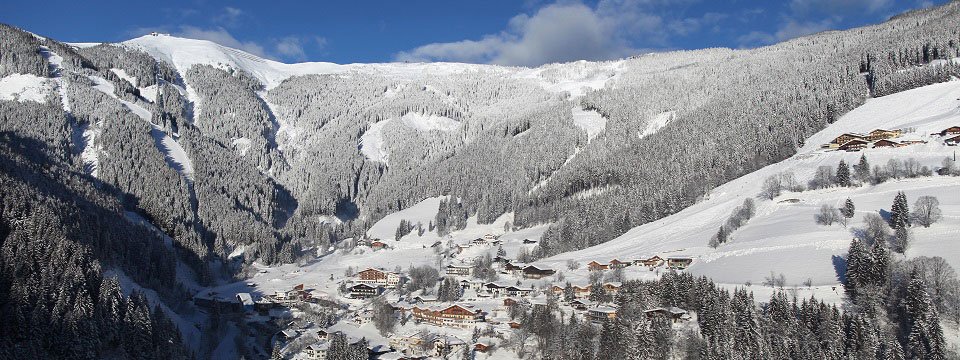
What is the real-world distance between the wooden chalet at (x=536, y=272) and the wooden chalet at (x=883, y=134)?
5860 cm

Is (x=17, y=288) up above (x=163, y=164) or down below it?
below

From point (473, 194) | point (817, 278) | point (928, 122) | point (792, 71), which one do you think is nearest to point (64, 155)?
point (473, 194)

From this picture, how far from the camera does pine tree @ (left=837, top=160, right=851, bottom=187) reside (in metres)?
94.9

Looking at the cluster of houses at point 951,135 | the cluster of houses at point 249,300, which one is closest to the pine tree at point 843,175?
the cluster of houses at point 951,135

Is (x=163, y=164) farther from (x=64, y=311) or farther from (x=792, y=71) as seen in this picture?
(x=792, y=71)

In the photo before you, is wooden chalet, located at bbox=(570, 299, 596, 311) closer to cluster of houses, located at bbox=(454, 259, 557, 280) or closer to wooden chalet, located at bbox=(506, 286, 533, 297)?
wooden chalet, located at bbox=(506, 286, 533, 297)

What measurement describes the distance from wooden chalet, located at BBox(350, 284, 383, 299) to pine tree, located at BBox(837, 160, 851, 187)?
6238 centimetres

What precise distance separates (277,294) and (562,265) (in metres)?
38.0

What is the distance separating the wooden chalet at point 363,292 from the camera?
94562mm

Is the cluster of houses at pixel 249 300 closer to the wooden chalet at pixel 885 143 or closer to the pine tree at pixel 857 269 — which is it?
the pine tree at pixel 857 269

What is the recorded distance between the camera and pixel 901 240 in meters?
67.7

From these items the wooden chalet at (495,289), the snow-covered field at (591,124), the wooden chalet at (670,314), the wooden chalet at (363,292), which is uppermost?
the snow-covered field at (591,124)

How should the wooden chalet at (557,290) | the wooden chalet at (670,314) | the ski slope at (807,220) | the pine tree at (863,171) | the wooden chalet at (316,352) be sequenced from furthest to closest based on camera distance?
1. the pine tree at (863,171)
2. the wooden chalet at (557,290)
3. the ski slope at (807,220)
4. the wooden chalet at (316,352)
5. the wooden chalet at (670,314)

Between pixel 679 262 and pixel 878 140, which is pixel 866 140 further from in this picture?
pixel 679 262
